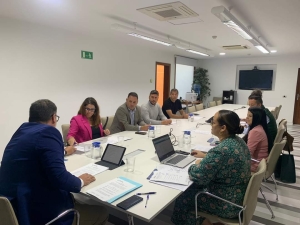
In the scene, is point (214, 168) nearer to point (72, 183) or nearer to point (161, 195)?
point (161, 195)

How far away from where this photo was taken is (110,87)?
19.9 feet

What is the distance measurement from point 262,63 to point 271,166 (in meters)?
7.35

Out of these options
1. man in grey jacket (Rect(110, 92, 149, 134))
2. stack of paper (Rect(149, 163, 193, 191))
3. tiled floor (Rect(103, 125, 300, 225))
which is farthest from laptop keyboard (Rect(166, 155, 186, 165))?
man in grey jacket (Rect(110, 92, 149, 134))

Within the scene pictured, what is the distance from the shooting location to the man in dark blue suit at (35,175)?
1253 millimetres

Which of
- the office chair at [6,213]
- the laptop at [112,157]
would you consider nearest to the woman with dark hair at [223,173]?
the laptop at [112,157]

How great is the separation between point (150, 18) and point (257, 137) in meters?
2.50

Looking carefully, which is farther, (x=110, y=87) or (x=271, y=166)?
(x=110, y=87)

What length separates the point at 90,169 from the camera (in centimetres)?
183

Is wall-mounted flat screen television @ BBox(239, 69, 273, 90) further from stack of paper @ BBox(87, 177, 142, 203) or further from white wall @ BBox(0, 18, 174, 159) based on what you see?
stack of paper @ BBox(87, 177, 142, 203)

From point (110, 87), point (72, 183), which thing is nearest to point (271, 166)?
point (72, 183)

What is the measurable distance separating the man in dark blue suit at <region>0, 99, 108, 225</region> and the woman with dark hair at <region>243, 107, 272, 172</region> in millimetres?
2036

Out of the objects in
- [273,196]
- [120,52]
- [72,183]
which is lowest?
[273,196]

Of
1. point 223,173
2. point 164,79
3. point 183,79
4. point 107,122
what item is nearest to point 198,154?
point 223,173

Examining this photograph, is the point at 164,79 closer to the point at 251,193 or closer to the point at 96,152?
the point at 96,152
